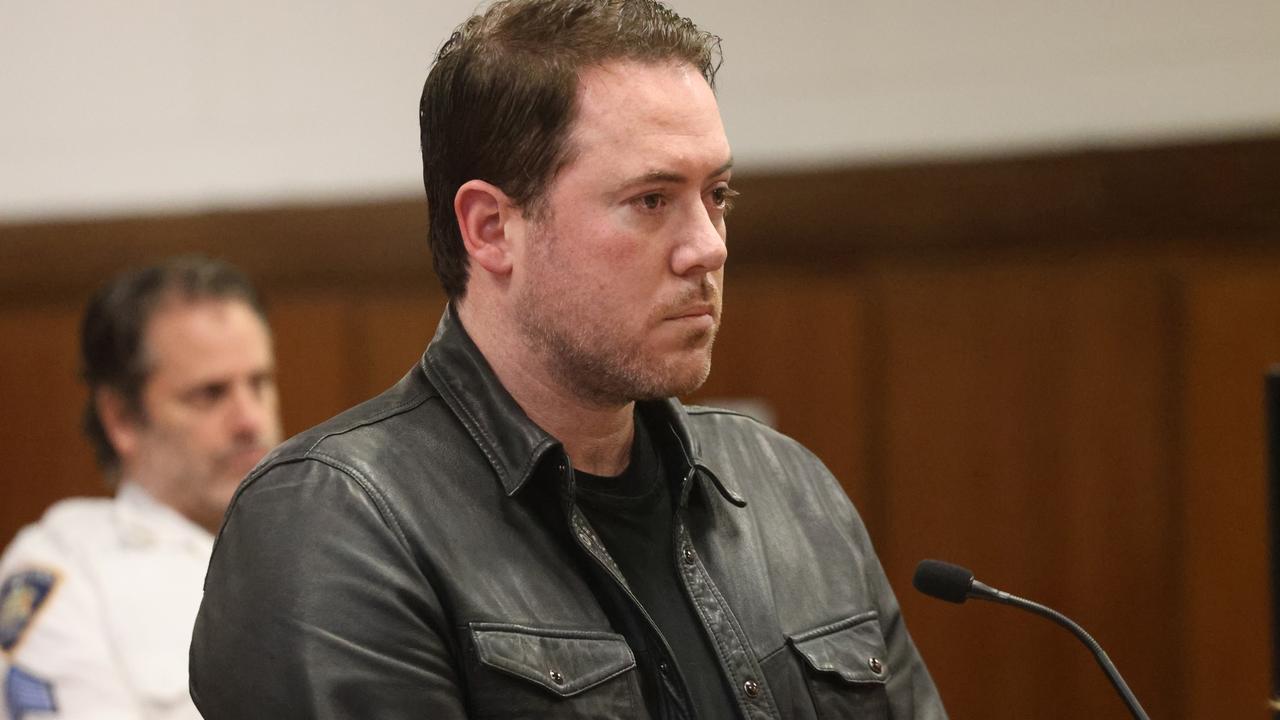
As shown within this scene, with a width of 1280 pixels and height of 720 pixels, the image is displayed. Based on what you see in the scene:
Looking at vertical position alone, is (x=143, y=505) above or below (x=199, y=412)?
below

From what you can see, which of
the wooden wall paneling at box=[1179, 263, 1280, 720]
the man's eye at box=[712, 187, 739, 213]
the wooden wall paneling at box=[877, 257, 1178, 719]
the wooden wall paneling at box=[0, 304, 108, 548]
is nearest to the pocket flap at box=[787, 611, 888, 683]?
the man's eye at box=[712, 187, 739, 213]

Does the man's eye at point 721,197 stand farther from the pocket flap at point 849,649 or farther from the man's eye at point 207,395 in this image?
the man's eye at point 207,395

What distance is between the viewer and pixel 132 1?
3807mm

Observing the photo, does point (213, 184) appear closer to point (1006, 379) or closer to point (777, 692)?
point (1006, 379)

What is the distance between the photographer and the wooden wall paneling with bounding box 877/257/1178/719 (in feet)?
11.0

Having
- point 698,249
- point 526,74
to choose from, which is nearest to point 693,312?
point 698,249

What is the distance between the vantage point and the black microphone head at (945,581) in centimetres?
146

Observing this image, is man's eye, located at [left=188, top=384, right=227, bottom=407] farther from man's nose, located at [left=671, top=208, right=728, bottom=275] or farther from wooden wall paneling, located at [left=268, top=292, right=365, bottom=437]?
man's nose, located at [left=671, top=208, right=728, bottom=275]

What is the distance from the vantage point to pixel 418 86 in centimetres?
372

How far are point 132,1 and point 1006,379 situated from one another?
242 cm

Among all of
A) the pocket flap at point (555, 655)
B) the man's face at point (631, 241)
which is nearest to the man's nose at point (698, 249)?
the man's face at point (631, 241)

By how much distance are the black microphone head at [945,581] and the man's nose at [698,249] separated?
36 cm

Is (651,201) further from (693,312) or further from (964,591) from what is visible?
(964,591)

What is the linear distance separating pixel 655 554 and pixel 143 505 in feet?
4.77
